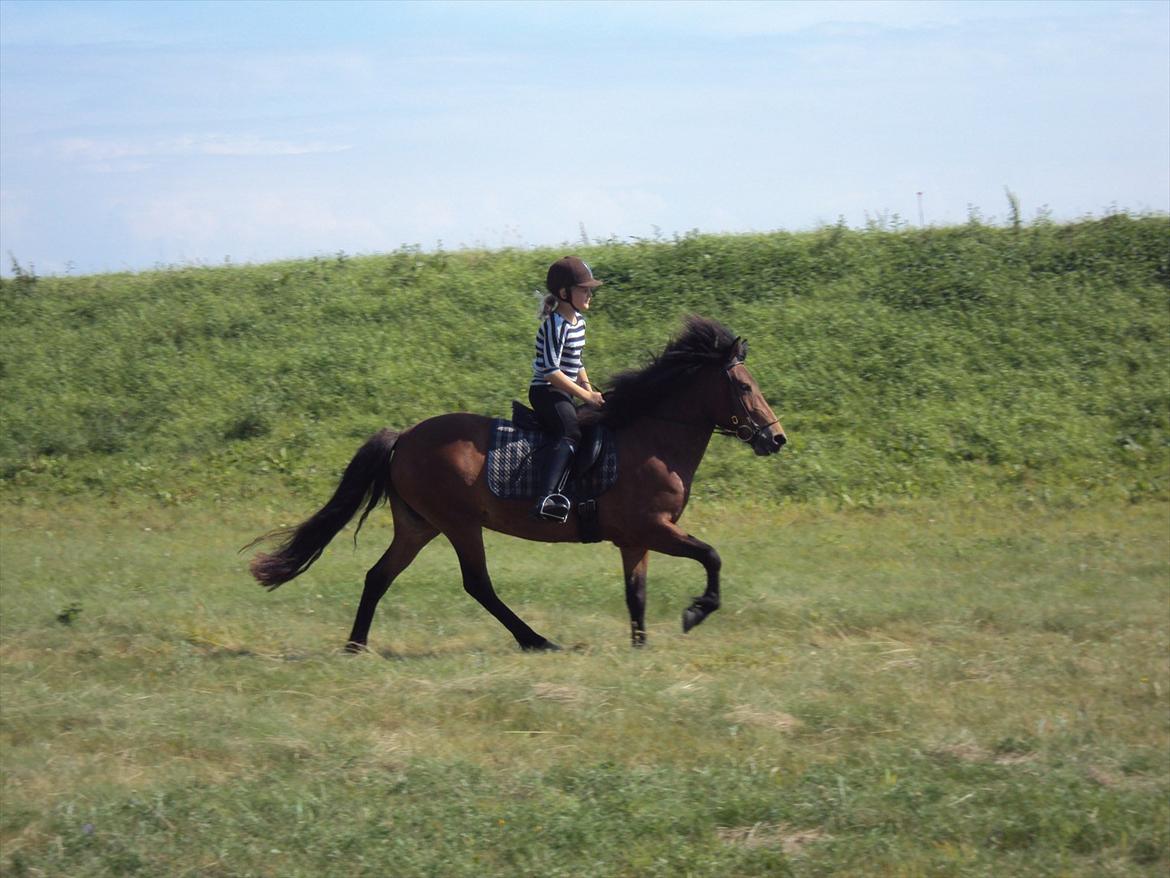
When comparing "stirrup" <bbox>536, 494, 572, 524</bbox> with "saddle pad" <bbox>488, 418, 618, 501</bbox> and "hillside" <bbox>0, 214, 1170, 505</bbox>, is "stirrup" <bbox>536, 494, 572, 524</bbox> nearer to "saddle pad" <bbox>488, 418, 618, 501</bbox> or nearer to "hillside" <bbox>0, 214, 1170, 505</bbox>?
"saddle pad" <bbox>488, 418, 618, 501</bbox>

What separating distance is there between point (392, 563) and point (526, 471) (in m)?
1.21

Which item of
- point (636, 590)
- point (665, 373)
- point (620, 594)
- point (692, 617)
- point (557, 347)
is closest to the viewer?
point (692, 617)

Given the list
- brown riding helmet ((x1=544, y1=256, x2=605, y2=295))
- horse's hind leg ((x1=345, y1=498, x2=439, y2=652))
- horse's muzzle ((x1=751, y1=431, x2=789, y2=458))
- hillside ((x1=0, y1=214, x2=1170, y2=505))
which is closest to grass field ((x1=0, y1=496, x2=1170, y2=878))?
horse's hind leg ((x1=345, y1=498, x2=439, y2=652))

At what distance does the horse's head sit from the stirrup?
127 centimetres

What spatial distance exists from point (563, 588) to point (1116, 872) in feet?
21.3

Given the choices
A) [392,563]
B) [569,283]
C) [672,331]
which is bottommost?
[392,563]

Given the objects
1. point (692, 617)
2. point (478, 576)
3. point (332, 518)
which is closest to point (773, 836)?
point (692, 617)

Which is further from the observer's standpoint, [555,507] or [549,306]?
[549,306]

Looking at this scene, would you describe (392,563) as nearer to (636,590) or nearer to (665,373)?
(636,590)

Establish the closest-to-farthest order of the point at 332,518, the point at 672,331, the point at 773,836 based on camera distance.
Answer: the point at 773,836 → the point at 332,518 → the point at 672,331

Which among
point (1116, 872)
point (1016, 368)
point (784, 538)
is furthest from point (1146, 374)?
point (1116, 872)

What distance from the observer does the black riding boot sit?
28.7 ft

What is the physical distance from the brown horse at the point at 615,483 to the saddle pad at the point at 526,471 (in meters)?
0.06

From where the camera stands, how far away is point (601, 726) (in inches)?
263
